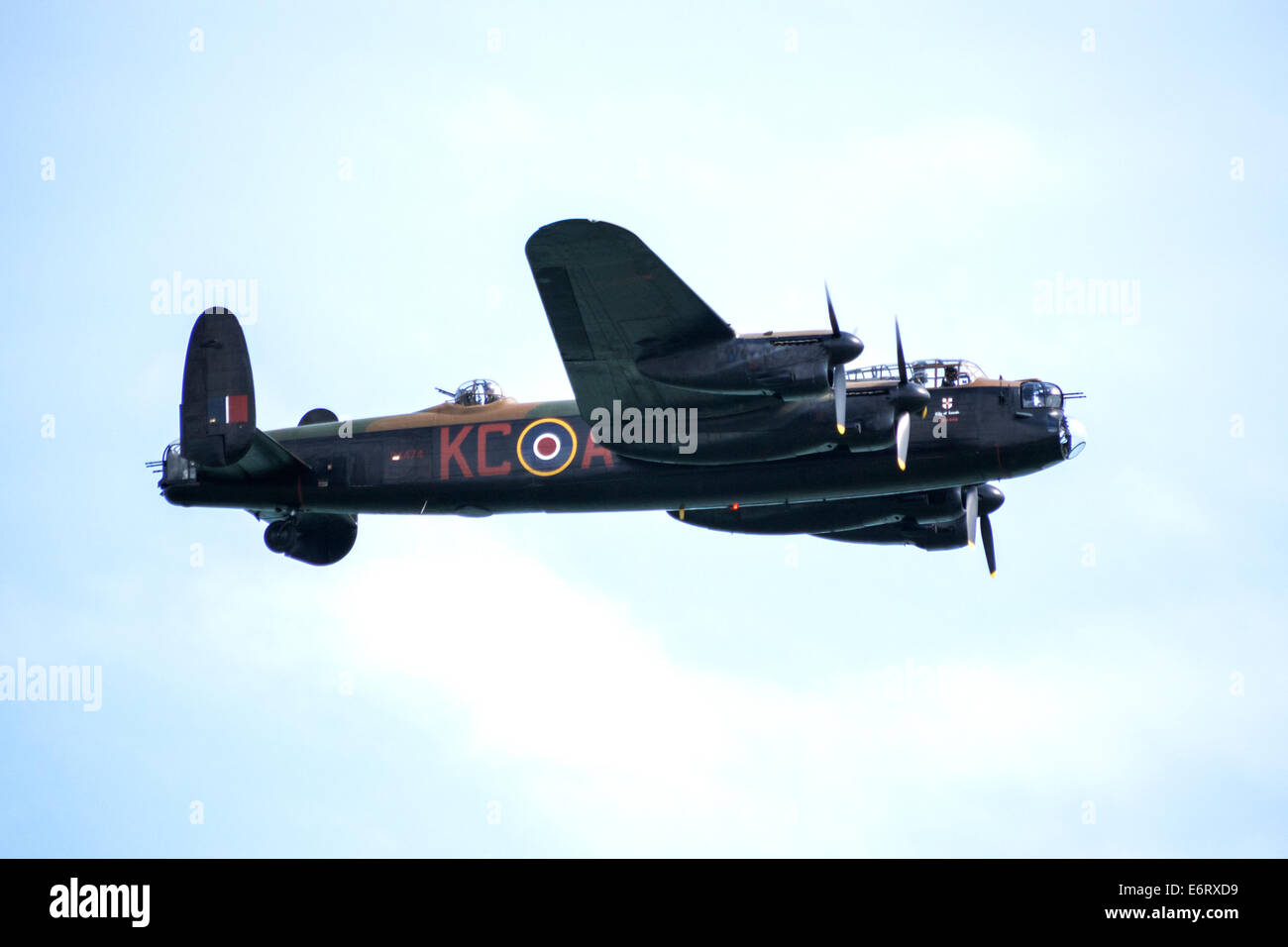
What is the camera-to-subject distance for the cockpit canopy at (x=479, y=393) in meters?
36.3

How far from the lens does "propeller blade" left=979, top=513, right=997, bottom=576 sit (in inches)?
1528

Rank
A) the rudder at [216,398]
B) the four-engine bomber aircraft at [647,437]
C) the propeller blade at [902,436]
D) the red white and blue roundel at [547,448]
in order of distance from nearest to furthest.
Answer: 1. the four-engine bomber aircraft at [647,437]
2. the propeller blade at [902,436]
3. the red white and blue roundel at [547,448]
4. the rudder at [216,398]

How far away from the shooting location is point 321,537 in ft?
126

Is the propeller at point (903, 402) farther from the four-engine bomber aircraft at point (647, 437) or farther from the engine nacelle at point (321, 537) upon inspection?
the engine nacelle at point (321, 537)

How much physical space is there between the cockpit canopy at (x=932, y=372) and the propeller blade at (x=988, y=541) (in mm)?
5291

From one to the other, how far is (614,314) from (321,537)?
994cm

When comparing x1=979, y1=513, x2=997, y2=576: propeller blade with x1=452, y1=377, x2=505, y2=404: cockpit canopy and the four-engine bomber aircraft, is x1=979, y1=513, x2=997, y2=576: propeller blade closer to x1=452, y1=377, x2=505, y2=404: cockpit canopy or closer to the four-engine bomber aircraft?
the four-engine bomber aircraft

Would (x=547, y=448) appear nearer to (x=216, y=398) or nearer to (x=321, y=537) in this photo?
(x=321, y=537)

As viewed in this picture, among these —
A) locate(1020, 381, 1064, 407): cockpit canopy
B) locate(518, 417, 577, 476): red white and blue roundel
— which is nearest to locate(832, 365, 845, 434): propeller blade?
locate(1020, 381, 1064, 407): cockpit canopy

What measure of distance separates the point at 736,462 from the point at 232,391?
10.3m

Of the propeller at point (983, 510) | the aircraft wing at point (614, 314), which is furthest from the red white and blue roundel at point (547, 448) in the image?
the propeller at point (983, 510)

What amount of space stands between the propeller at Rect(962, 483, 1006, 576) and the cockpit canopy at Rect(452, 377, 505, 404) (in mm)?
9820

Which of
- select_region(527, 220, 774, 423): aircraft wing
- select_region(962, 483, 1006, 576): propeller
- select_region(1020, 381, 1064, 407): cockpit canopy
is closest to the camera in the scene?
select_region(527, 220, 774, 423): aircraft wing

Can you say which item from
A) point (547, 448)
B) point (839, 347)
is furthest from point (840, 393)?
point (547, 448)
